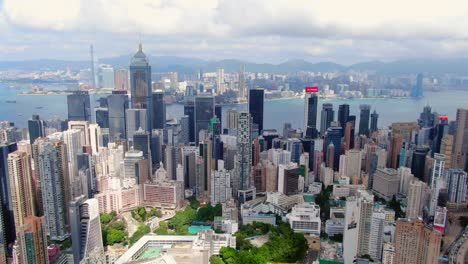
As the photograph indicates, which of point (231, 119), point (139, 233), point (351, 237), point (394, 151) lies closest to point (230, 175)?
point (139, 233)

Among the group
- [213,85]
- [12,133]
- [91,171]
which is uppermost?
[213,85]

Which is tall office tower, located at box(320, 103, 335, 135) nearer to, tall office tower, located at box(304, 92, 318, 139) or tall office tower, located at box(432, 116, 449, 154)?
tall office tower, located at box(304, 92, 318, 139)

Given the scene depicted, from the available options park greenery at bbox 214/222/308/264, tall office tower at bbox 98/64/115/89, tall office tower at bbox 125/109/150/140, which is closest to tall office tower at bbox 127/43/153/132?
tall office tower at bbox 125/109/150/140

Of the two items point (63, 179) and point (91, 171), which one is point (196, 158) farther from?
point (63, 179)

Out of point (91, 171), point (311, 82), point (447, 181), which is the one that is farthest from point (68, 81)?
point (447, 181)

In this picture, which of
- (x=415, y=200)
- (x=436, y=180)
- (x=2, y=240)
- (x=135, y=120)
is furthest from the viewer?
(x=135, y=120)

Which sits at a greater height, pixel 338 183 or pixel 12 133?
pixel 12 133

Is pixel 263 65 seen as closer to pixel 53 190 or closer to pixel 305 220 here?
pixel 305 220
